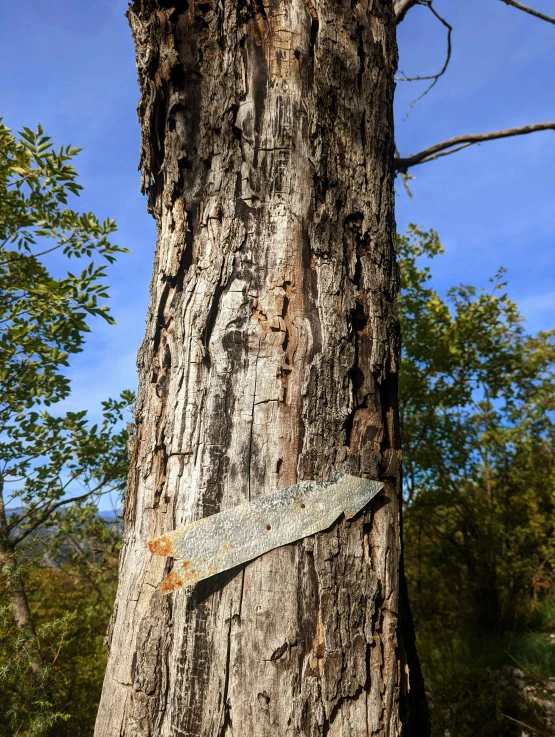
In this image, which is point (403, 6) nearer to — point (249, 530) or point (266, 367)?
point (266, 367)

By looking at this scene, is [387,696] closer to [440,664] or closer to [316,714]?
[316,714]

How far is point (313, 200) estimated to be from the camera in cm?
→ 127

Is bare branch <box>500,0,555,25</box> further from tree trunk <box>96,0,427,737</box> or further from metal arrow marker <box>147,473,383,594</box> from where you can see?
metal arrow marker <box>147,473,383,594</box>

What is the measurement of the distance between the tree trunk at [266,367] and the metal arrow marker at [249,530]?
0.02m

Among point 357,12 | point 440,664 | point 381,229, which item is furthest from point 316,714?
point 440,664

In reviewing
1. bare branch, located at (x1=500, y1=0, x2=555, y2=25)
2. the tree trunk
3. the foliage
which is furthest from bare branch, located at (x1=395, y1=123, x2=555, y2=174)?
the foliage

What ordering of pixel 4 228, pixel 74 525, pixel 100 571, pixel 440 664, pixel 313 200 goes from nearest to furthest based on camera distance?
pixel 313 200 < pixel 4 228 < pixel 74 525 < pixel 100 571 < pixel 440 664

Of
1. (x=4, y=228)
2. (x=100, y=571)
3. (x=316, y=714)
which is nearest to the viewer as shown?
(x=316, y=714)

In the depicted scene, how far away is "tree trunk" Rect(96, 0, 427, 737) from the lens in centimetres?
103

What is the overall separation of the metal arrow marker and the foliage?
599cm

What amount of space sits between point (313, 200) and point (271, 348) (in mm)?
383

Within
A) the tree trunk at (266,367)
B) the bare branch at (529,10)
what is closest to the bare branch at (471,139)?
the bare branch at (529,10)

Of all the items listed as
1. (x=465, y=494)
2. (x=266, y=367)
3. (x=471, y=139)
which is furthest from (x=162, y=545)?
(x=465, y=494)

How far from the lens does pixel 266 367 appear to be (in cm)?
115
